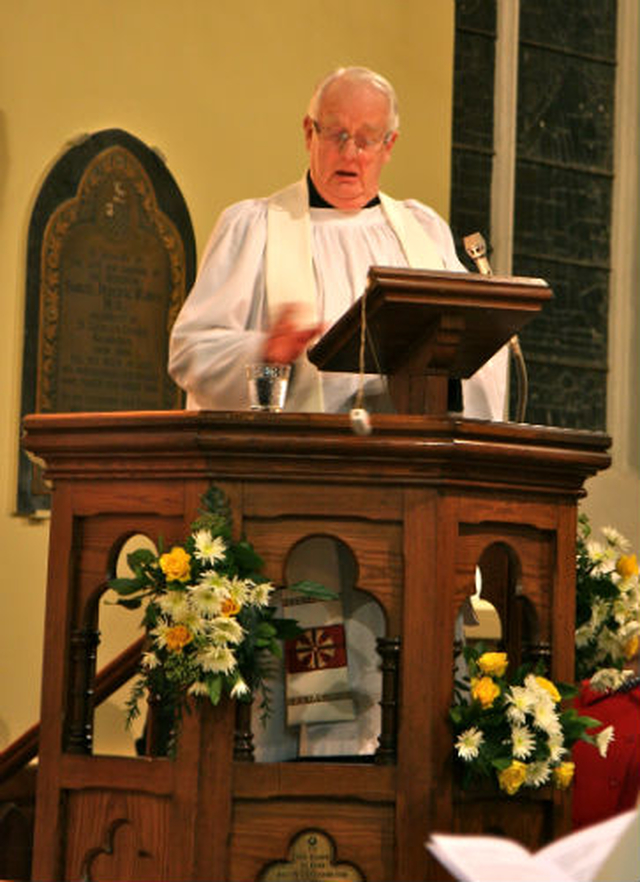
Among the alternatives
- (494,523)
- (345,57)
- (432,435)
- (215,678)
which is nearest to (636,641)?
(494,523)

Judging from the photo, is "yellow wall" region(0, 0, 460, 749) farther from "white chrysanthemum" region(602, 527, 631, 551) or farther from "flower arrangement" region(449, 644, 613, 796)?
"flower arrangement" region(449, 644, 613, 796)

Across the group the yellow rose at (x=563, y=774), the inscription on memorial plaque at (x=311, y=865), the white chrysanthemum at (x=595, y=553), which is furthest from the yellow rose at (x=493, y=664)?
the white chrysanthemum at (x=595, y=553)

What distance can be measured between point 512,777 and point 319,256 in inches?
64.4

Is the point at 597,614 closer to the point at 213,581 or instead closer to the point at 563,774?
the point at 563,774

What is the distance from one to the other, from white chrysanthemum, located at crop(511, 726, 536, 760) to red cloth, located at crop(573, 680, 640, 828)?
0.96 metres

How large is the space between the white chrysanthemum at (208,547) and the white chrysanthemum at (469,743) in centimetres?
62

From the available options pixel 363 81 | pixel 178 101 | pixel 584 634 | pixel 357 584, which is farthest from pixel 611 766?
pixel 178 101

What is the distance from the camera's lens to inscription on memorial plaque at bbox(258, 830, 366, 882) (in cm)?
345

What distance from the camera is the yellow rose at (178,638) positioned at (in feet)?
11.2

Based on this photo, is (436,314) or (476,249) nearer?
(436,314)

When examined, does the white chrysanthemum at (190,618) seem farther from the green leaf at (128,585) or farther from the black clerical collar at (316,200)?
the black clerical collar at (316,200)

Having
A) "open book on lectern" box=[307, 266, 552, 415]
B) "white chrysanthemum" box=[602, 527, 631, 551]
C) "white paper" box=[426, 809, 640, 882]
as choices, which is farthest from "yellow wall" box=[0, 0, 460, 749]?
"white paper" box=[426, 809, 640, 882]

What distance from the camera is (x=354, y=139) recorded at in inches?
173

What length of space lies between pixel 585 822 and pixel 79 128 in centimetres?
361
